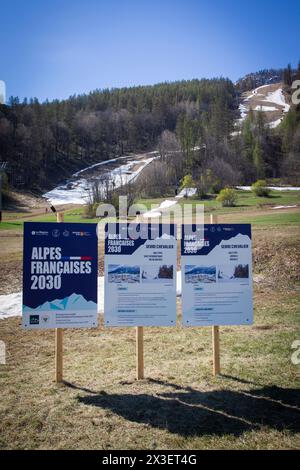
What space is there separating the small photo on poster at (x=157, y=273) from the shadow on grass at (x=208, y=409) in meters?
1.74

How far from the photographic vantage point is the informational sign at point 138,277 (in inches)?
229

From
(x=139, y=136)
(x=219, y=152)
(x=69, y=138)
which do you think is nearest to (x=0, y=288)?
(x=219, y=152)

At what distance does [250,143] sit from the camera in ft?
279

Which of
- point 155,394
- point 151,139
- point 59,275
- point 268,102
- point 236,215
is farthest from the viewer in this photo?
point 268,102

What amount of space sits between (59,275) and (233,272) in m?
3.00

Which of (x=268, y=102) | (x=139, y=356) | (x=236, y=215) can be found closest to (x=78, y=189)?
(x=236, y=215)

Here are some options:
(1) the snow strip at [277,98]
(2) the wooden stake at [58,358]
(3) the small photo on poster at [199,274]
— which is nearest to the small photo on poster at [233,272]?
(3) the small photo on poster at [199,274]

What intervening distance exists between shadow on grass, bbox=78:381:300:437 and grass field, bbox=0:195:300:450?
14mm

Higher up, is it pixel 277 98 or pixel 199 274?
pixel 277 98

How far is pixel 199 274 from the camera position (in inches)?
237

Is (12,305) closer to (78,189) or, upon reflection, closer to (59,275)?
(59,275)

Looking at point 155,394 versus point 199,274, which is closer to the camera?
point 155,394

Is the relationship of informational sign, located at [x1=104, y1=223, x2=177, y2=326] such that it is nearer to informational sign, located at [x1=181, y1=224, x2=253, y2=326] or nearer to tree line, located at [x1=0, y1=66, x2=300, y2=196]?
informational sign, located at [x1=181, y1=224, x2=253, y2=326]

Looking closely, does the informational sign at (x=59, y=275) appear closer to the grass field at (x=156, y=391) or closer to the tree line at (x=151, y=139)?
the grass field at (x=156, y=391)
